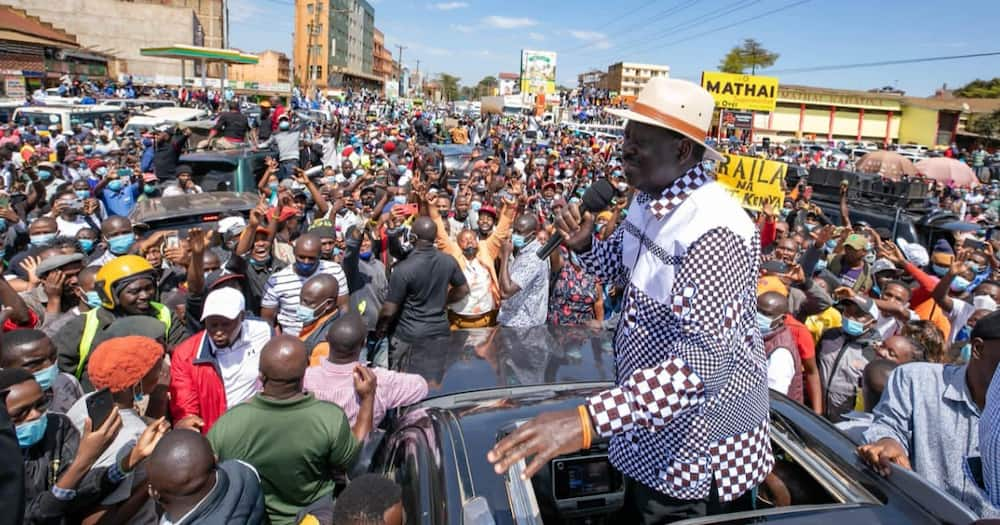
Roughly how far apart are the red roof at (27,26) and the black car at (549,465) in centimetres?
4527

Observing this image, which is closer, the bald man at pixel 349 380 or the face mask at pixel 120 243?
the bald man at pixel 349 380

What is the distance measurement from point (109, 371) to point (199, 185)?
826 centimetres

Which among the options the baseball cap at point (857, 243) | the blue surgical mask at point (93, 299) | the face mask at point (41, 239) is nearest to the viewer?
the blue surgical mask at point (93, 299)

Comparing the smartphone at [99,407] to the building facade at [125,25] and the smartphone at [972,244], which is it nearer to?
the smartphone at [972,244]

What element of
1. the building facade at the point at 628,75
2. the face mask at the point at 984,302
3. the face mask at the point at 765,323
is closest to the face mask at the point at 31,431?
the face mask at the point at 765,323

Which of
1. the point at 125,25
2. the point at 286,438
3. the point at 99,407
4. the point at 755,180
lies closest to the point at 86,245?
the point at 99,407

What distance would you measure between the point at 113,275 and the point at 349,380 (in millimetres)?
1820

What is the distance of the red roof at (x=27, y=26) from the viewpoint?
37.1 m

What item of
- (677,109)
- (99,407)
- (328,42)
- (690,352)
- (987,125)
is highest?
(328,42)

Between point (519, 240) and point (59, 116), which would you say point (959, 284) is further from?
point (59, 116)

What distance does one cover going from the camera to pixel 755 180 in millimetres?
8141

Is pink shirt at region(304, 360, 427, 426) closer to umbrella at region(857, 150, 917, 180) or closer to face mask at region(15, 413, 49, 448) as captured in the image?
face mask at region(15, 413, 49, 448)

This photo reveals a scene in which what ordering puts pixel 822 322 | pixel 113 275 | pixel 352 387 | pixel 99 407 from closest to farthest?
pixel 99 407, pixel 352 387, pixel 113 275, pixel 822 322

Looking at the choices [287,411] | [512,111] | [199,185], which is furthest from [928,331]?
[512,111]
